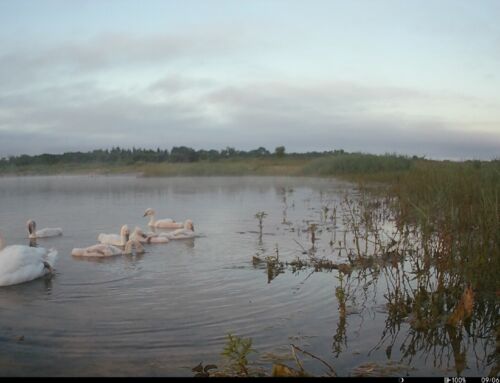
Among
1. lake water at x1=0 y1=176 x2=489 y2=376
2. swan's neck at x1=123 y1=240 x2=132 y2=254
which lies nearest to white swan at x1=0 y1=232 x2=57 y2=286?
lake water at x1=0 y1=176 x2=489 y2=376

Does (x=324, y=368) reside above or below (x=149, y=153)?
below

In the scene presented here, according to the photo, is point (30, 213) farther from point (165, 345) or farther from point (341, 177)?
point (341, 177)

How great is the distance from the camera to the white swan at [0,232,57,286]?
739 centimetres

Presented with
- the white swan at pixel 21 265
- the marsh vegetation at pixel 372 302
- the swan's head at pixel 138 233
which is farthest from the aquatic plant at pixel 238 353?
the swan's head at pixel 138 233

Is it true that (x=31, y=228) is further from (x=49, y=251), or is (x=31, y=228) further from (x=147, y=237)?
(x=49, y=251)

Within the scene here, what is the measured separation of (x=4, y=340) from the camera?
16.9ft

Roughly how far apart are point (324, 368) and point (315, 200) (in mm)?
16065

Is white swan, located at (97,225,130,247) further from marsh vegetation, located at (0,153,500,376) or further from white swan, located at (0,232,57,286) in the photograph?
white swan, located at (0,232,57,286)

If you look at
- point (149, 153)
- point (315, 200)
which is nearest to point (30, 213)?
point (315, 200)

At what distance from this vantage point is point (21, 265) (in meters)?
7.64

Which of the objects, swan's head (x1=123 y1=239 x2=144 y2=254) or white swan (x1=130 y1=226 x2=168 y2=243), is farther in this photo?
white swan (x1=130 y1=226 x2=168 y2=243)

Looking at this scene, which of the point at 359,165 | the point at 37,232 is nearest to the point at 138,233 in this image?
the point at 37,232

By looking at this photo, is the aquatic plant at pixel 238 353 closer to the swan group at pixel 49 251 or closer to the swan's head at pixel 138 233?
the swan group at pixel 49 251

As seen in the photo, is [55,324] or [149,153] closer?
[55,324]
